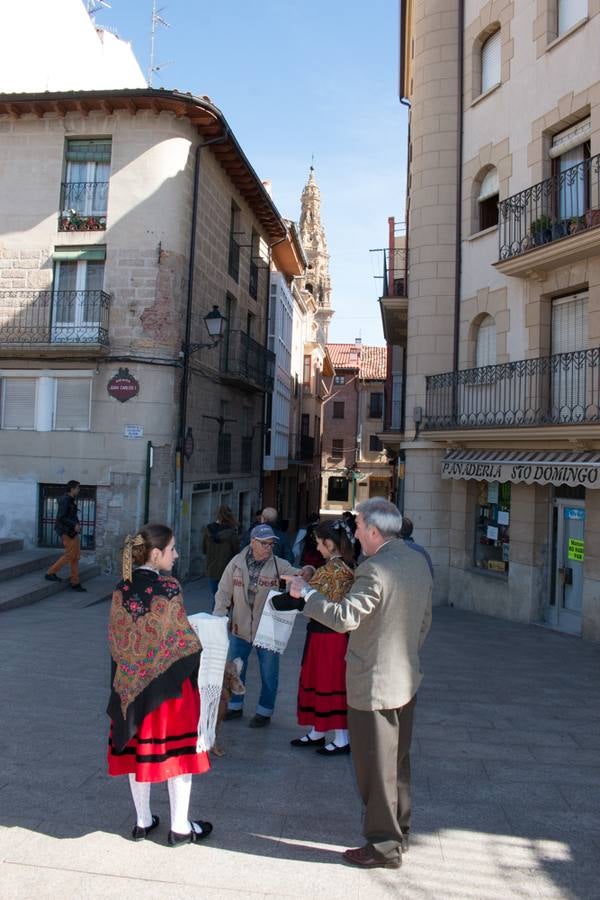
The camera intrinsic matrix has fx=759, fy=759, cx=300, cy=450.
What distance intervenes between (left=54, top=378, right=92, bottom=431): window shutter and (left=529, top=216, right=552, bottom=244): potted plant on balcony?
958 centimetres

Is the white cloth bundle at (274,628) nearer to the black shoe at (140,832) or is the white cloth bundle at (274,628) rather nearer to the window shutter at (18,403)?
the black shoe at (140,832)

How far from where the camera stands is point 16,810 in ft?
14.4

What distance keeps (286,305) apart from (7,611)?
20.0 meters

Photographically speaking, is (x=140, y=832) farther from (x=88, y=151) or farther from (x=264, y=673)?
(x=88, y=151)

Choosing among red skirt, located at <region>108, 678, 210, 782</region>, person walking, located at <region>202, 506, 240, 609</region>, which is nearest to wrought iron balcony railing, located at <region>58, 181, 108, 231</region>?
person walking, located at <region>202, 506, 240, 609</region>

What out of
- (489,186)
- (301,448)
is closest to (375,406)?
(301,448)

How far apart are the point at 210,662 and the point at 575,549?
362 inches

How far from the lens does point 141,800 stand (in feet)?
13.3

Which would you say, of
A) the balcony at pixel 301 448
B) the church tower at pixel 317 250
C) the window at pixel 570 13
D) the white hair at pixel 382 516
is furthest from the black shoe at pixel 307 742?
the church tower at pixel 317 250

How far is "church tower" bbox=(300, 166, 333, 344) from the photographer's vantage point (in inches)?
2430

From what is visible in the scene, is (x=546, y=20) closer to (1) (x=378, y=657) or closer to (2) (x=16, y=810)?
(1) (x=378, y=657)

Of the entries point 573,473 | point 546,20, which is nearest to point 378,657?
point 573,473

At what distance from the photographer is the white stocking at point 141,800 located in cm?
404

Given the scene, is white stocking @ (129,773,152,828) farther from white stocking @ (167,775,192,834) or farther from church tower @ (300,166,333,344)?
church tower @ (300,166,333,344)
